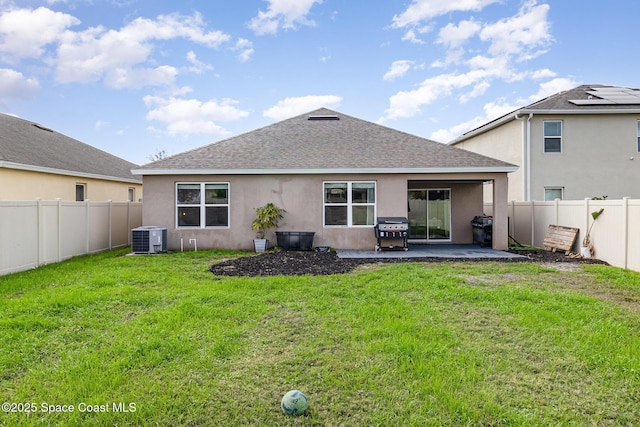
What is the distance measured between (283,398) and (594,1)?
16.7 metres

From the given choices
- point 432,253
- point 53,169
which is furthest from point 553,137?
point 53,169

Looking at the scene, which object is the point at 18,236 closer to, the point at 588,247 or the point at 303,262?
the point at 303,262

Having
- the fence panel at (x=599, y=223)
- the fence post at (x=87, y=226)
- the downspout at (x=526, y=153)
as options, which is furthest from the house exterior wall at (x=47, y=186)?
the downspout at (x=526, y=153)

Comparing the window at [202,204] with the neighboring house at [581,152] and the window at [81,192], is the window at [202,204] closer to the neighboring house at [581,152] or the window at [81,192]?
the window at [81,192]

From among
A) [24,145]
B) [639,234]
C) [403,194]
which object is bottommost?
[639,234]

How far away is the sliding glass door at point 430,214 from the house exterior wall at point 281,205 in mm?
2336

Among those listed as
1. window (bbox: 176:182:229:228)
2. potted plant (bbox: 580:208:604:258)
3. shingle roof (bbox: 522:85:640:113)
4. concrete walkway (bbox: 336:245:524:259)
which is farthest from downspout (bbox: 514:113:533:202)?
window (bbox: 176:182:229:228)

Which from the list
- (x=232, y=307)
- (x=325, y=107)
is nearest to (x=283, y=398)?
(x=232, y=307)

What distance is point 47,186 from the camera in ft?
45.2

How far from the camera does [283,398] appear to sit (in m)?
2.76

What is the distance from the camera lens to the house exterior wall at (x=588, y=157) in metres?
14.2

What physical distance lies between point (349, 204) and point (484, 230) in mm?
5001

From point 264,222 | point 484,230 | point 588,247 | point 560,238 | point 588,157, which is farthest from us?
point 588,157

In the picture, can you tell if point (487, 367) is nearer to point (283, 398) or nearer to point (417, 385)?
point (417, 385)
